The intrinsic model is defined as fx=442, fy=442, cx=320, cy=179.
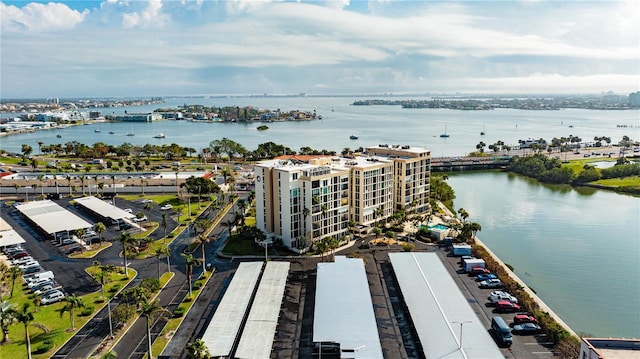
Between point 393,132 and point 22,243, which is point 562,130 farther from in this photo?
point 22,243

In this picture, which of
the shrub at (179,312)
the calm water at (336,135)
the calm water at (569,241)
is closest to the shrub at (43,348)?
the shrub at (179,312)

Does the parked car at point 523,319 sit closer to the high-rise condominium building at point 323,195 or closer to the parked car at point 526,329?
the parked car at point 526,329

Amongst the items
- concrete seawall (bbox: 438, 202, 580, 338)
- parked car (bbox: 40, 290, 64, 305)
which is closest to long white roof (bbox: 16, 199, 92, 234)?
parked car (bbox: 40, 290, 64, 305)

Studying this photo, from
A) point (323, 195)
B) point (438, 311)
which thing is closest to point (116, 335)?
point (438, 311)

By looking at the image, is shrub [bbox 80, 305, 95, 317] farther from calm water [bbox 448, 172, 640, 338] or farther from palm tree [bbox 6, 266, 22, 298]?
calm water [bbox 448, 172, 640, 338]

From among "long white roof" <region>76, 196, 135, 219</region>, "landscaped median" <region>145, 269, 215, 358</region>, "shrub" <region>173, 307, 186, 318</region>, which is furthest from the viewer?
"long white roof" <region>76, 196, 135, 219</region>
